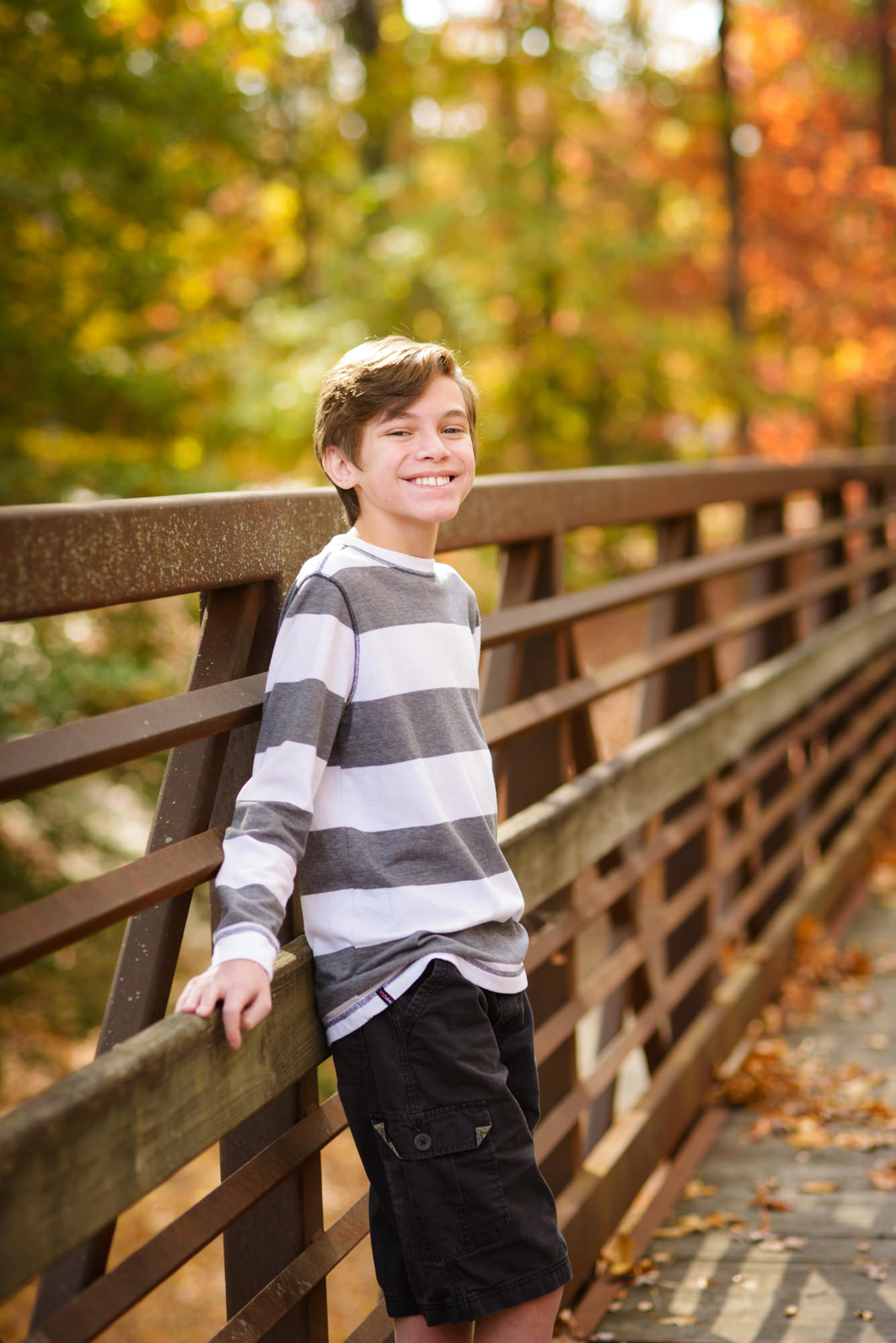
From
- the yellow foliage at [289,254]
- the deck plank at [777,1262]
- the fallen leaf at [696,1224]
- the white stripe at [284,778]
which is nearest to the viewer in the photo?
the white stripe at [284,778]

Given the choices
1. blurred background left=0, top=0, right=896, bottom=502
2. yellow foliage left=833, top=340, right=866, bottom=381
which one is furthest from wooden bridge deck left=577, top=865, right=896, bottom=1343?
yellow foliage left=833, top=340, right=866, bottom=381

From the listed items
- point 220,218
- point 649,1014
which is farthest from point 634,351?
point 649,1014

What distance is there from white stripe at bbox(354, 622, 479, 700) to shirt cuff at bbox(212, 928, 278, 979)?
37 cm

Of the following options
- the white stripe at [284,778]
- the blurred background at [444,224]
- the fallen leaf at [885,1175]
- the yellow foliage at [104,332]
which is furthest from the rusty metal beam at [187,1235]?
the yellow foliage at [104,332]

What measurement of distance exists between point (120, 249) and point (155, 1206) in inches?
258

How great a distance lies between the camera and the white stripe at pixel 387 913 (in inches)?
66.6

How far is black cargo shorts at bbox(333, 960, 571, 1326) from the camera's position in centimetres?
167

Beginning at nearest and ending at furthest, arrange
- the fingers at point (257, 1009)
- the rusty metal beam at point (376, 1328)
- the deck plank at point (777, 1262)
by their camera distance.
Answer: the fingers at point (257, 1009) < the rusty metal beam at point (376, 1328) < the deck plank at point (777, 1262)

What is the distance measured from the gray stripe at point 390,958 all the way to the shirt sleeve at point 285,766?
162 mm

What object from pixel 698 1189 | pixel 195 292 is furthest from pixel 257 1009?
pixel 195 292

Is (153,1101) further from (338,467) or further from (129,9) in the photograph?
(129,9)

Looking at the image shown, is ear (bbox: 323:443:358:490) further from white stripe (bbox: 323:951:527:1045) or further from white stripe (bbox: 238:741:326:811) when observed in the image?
white stripe (bbox: 323:951:527:1045)

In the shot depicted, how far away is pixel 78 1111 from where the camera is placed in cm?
131

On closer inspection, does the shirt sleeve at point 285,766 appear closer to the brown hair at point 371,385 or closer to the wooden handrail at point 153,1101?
the wooden handrail at point 153,1101
